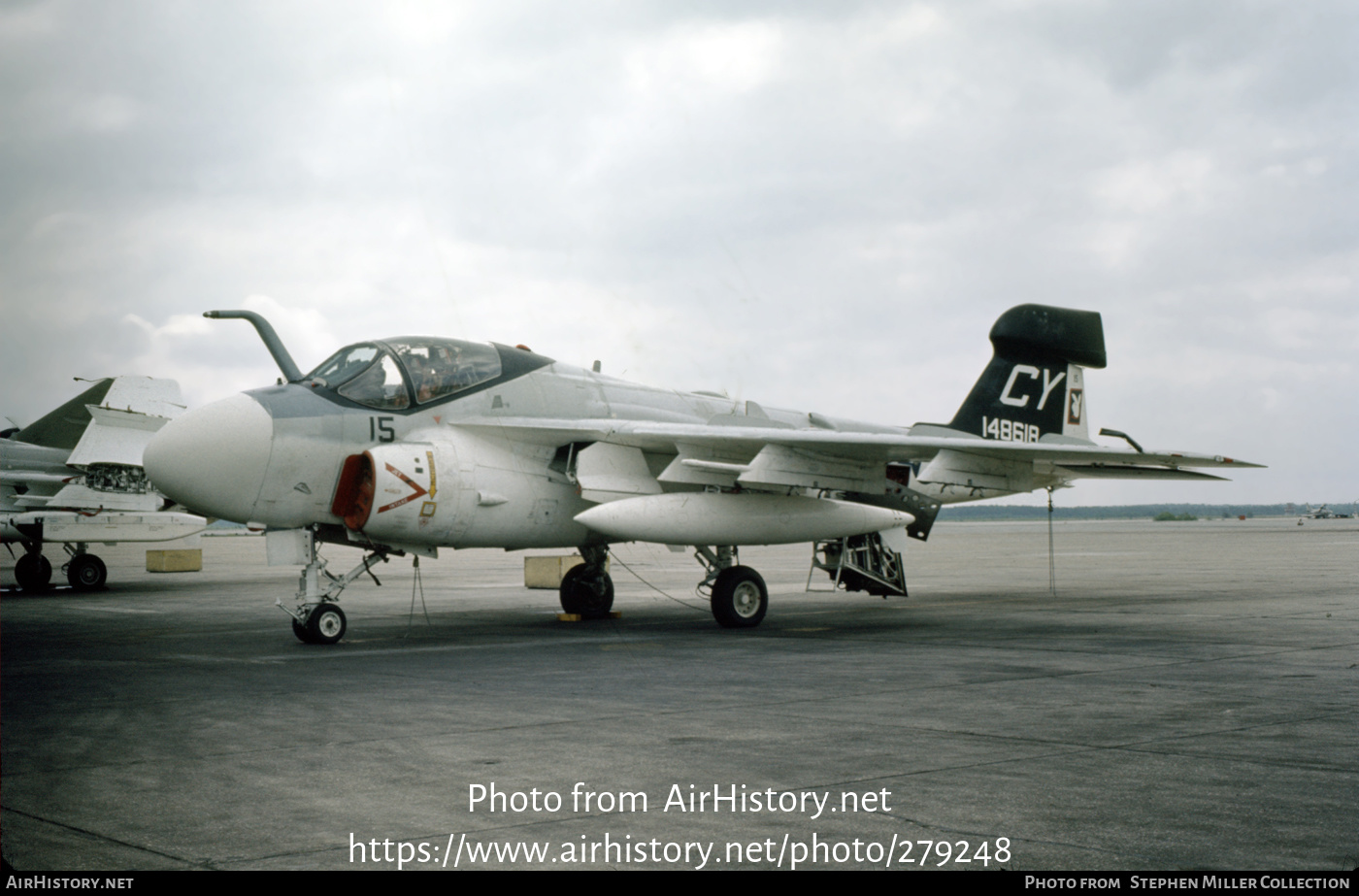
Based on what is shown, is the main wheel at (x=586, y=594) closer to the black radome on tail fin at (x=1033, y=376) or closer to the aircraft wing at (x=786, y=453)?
the aircraft wing at (x=786, y=453)

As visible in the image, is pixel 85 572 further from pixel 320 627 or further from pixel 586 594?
pixel 320 627

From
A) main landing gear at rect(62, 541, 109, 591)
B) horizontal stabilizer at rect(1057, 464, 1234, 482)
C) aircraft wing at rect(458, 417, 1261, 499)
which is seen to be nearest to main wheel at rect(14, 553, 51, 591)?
main landing gear at rect(62, 541, 109, 591)

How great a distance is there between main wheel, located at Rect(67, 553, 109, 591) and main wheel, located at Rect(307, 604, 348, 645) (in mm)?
13975

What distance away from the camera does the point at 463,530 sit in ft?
40.0

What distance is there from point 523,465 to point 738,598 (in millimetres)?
3105

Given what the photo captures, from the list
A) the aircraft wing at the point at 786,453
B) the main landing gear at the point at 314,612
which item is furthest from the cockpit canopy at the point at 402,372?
the main landing gear at the point at 314,612

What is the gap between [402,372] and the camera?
12086 mm

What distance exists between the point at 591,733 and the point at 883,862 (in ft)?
9.07

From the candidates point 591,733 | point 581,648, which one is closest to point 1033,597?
point 581,648

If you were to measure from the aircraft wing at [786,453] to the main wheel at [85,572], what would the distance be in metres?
14.7

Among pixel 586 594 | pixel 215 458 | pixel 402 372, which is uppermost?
pixel 402 372

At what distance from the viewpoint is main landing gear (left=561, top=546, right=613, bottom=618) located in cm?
1505

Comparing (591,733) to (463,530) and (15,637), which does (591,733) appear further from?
(15,637)

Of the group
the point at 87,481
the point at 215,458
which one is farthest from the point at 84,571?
the point at 215,458
